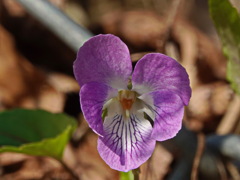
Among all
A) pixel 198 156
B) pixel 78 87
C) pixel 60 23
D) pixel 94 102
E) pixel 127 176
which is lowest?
pixel 78 87

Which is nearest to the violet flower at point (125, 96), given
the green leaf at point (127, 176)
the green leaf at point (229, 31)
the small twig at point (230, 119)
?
the green leaf at point (127, 176)

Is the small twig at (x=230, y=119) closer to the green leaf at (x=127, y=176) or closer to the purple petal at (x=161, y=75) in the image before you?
the green leaf at (x=127, y=176)

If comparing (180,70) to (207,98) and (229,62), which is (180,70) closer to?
(229,62)

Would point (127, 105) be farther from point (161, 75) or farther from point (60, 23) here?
point (60, 23)

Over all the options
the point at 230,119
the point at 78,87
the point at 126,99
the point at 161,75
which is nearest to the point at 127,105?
the point at 126,99

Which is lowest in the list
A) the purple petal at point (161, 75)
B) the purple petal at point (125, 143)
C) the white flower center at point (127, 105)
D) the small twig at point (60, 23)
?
the small twig at point (60, 23)

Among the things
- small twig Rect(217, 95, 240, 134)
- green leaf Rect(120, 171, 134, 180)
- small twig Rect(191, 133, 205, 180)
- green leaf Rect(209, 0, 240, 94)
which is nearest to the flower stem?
green leaf Rect(120, 171, 134, 180)

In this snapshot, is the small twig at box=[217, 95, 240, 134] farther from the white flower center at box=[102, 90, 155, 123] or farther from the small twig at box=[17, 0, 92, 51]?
the white flower center at box=[102, 90, 155, 123]
